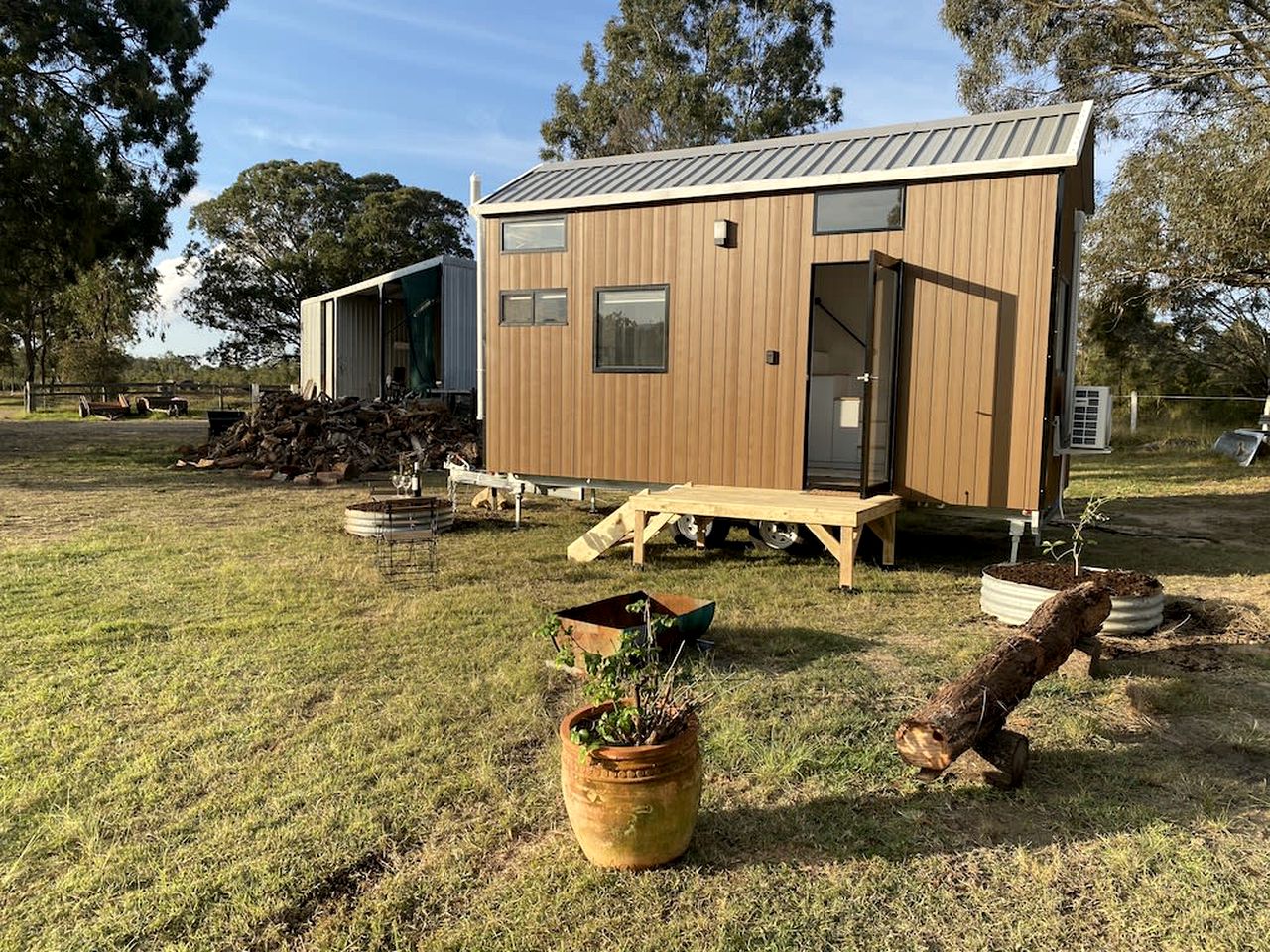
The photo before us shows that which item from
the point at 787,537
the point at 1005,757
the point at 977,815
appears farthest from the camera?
the point at 787,537

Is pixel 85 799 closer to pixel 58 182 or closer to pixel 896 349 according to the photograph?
pixel 896 349

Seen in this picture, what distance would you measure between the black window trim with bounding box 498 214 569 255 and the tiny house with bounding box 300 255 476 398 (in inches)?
330

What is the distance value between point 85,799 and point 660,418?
5190mm

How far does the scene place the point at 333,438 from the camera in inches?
531

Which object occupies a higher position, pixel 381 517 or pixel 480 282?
pixel 480 282

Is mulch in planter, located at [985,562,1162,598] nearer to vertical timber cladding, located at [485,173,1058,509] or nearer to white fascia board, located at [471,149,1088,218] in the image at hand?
vertical timber cladding, located at [485,173,1058,509]

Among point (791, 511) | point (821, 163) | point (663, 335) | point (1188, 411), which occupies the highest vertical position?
point (821, 163)

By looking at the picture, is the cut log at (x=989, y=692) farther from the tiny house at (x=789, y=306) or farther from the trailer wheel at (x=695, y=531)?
the trailer wheel at (x=695, y=531)

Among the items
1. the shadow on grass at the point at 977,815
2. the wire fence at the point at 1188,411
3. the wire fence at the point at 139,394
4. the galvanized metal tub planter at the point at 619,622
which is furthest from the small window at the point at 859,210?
the wire fence at the point at 139,394

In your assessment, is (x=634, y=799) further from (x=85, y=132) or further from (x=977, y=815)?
(x=85, y=132)

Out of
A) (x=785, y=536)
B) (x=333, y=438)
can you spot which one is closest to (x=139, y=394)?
(x=333, y=438)

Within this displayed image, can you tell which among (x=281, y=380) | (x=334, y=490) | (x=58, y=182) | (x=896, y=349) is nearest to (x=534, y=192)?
(x=896, y=349)

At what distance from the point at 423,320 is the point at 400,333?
6.81 ft

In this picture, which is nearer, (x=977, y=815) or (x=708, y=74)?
(x=977, y=815)
